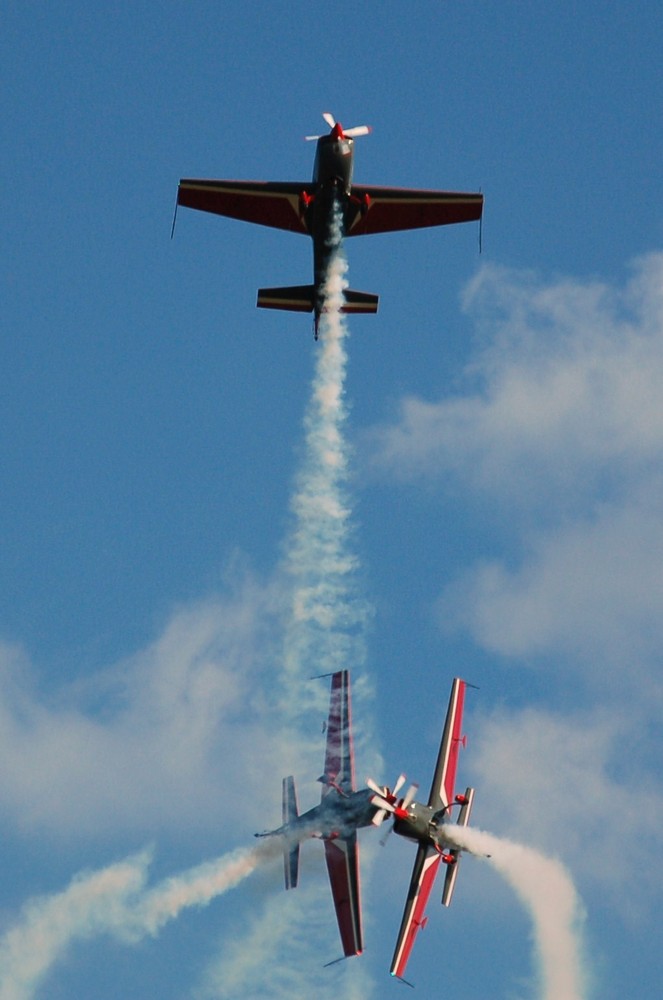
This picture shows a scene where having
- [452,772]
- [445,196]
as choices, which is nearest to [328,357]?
[445,196]

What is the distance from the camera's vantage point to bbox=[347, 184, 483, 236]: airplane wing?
67444 millimetres

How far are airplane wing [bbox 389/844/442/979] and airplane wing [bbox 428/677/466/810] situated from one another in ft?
5.95

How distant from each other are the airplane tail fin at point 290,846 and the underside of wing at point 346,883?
1.14 meters

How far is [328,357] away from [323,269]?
3.73m

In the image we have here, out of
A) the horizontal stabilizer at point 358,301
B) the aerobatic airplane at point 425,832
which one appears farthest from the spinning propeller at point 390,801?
the horizontal stabilizer at point 358,301

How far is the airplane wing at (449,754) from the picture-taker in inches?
2611

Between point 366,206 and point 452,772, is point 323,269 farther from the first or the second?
point 452,772

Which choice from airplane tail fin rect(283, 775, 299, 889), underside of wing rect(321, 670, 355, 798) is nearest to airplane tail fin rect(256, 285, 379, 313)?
underside of wing rect(321, 670, 355, 798)

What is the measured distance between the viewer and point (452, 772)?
2675 inches

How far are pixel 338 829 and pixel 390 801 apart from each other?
2.78 metres

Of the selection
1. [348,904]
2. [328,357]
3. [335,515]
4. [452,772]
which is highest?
[328,357]

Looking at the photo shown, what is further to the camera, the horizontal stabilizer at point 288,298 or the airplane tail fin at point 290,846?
the horizontal stabilizer at point 288,298

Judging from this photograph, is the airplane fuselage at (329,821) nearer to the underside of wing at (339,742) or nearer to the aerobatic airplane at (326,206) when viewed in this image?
the underside of wing at (339,742)

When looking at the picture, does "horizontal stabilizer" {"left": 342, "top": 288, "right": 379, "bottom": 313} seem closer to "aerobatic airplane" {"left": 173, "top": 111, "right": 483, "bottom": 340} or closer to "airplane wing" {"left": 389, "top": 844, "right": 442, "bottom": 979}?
"aerobatic airplane" {"left": 173, "top": 111, "right": 483, "bottom": 340}
